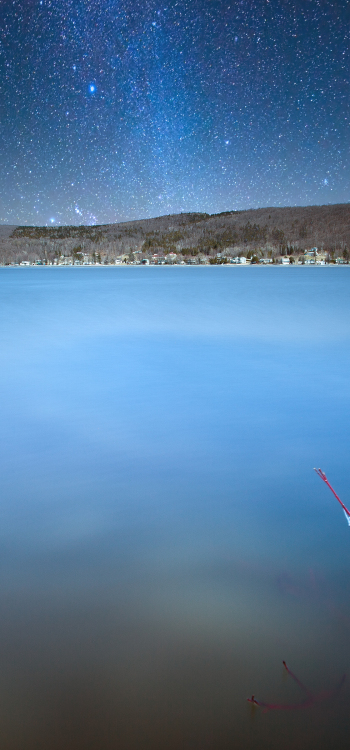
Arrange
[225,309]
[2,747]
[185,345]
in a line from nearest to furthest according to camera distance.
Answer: [2,747]
[185,345]
[225,309]

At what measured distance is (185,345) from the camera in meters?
10.6

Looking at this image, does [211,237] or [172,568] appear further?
[211,237]

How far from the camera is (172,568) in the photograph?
2592 mm

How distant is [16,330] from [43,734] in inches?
478

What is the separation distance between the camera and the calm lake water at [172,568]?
5.82 feet

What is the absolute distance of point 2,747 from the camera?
1661 millimetres

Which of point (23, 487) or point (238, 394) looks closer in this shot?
point (23, 487)

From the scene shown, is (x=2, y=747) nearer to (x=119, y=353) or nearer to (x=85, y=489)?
(x=85, y=489)

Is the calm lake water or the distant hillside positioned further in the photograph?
the distant hillside

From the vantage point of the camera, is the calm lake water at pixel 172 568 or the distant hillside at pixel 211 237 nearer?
the calm lake water at pixel 172 568

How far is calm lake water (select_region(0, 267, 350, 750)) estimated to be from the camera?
5.82ft

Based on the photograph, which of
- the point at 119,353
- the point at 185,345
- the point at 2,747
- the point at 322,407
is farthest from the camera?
the point at 185,345

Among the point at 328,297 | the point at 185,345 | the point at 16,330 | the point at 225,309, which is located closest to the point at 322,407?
the point at 185,345

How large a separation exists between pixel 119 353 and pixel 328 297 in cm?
1610
